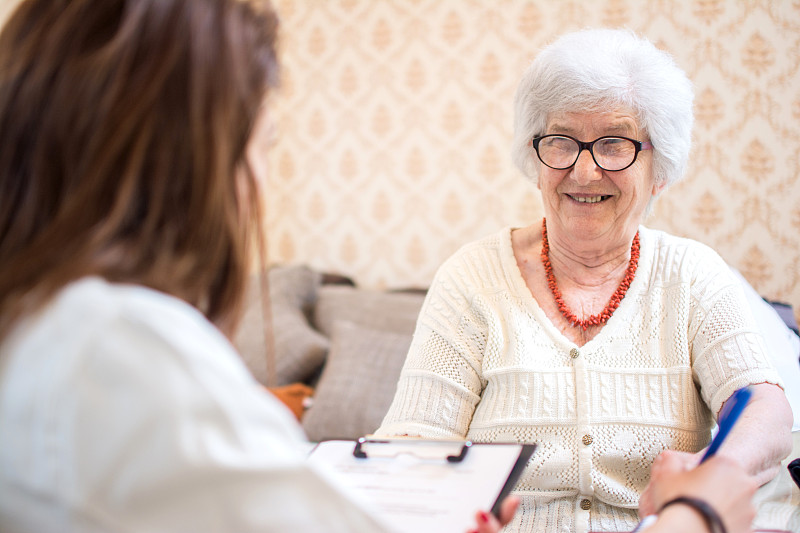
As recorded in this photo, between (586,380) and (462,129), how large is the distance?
1.60m

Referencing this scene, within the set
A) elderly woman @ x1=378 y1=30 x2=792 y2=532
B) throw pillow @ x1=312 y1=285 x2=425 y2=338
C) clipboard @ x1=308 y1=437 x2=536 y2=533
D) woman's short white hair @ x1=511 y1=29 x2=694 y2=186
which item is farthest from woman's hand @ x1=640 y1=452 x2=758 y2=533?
throw pillow @ x1=312 y1=285 x2=425 y2=338

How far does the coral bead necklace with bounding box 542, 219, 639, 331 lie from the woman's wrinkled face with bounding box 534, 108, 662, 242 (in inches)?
2.2

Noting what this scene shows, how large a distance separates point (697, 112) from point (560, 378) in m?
1.56

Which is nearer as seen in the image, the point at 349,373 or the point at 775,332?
the point at 775,332

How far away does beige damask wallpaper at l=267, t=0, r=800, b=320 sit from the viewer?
2.49 m

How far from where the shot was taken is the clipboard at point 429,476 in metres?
0.78

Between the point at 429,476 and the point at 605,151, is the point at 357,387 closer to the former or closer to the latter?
the point at 605,151

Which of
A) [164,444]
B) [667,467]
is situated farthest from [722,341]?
[164,444]

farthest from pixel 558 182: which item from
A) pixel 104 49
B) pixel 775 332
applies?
pixel 104 49

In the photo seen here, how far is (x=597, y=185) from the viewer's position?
57.6 inches

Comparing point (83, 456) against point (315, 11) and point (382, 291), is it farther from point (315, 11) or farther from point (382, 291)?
point (315, 11)

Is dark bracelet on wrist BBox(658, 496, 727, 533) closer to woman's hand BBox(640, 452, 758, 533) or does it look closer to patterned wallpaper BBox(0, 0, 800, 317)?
woman's hand BBox(640, 452, 758, 533)

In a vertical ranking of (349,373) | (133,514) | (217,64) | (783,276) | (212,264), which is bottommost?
(349,373)

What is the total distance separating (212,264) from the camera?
0.67 m
